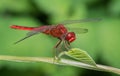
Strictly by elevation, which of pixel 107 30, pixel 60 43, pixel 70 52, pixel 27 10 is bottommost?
pixel 70 52

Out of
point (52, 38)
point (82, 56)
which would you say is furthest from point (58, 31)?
point (82, 56)

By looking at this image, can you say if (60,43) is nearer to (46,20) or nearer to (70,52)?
(70,52)

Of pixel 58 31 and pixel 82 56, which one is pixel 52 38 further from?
pixel 82 56

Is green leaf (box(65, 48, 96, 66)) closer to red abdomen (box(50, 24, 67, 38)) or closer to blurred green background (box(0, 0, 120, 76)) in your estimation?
red abdomen (box(50, 24, 67, 38))

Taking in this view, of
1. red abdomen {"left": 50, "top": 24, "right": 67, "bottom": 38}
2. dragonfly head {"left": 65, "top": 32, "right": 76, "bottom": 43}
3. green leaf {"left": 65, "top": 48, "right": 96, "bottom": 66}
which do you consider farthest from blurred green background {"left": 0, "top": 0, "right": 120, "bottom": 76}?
green leaf {"left": 65, "top": 48, "right": 96, "bottom": 66}

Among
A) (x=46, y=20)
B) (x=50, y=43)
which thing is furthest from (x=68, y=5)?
(x=50, y=43)

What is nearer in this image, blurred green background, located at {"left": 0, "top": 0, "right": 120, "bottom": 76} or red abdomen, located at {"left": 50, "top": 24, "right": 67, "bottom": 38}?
red abdomen, located at {"left": 50, "top": 24, "right": 67, "bottom": 38}

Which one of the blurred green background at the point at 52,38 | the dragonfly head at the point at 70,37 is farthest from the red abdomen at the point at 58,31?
the blurred green background at the point at 52,38

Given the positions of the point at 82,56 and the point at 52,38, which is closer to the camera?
the point at 82,56
